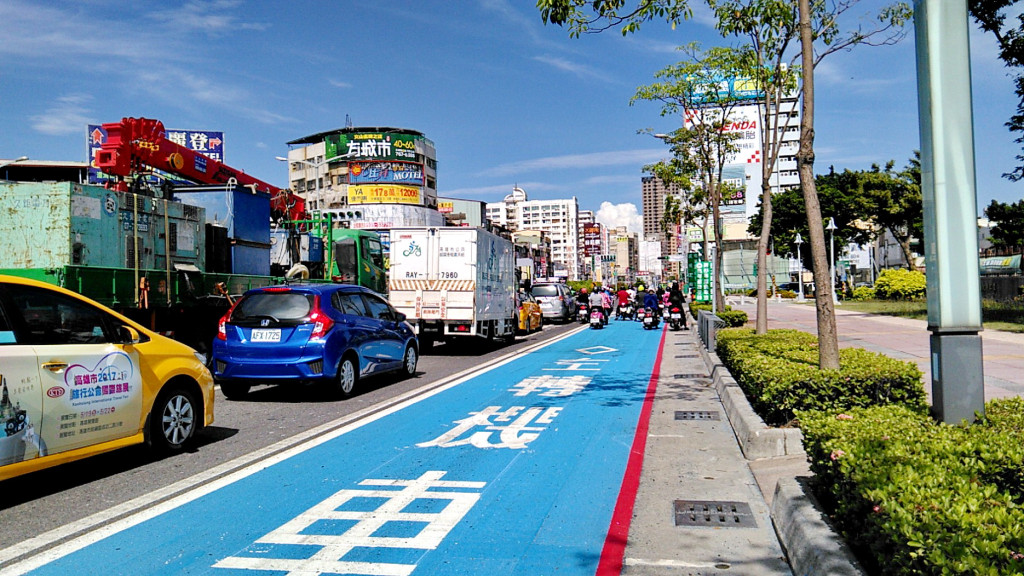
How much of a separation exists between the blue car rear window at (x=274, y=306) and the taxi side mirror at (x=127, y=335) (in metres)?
3.67

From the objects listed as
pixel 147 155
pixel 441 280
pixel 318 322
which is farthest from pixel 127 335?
pixel 441 280

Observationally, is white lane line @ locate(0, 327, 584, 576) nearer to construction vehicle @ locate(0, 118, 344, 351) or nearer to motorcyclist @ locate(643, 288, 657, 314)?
construction vehicle @ locate(0, 118, 344, 351)

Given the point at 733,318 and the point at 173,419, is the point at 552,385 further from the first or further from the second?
the point at 733,318

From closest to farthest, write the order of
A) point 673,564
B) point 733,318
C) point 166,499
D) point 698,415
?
point 673,564
point 166,499
point 698,415
point 733,318

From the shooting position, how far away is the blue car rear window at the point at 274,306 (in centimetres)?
1038

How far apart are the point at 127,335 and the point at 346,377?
4524 mm

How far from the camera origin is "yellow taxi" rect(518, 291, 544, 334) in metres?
25.6

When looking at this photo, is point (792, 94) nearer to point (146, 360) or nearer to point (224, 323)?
point (224, 323)

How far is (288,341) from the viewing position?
10.2 meters

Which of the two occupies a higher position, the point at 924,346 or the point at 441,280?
the point at 441,280

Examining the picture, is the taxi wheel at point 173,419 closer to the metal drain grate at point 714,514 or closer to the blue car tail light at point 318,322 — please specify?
the blue car tail light at point 318,322

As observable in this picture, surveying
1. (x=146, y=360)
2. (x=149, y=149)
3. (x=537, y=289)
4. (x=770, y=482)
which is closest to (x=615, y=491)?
(x=770, y=482)

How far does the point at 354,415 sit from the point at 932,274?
6.70 m

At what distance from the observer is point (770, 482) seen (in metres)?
6.12
